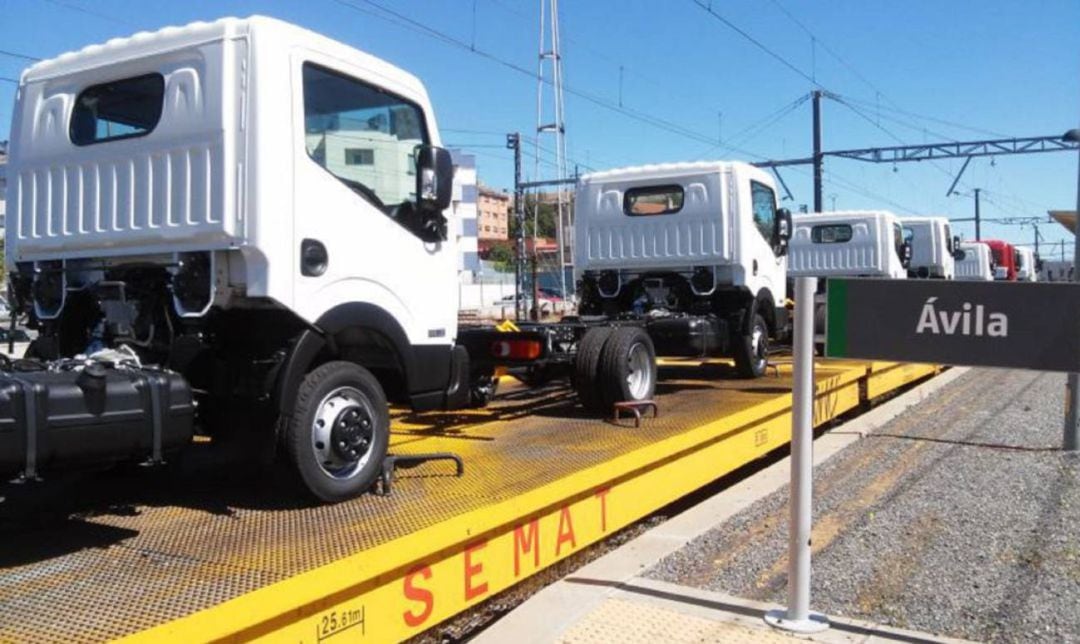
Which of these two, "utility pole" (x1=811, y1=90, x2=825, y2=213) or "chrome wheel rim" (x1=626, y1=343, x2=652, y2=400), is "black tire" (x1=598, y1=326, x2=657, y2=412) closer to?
"chrome wheel rim" (x1=626, y1=343, x2=652, y2=400)

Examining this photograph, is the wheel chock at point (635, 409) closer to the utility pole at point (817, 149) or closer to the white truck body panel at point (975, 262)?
the white truck body panel at point (975, 262)

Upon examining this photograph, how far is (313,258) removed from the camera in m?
4.27

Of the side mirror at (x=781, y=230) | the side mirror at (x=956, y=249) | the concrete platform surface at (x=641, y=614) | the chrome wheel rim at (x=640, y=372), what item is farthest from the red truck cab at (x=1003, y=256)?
the concrete platform surface at (x=641, y=614)

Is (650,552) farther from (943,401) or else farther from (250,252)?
(943,401)

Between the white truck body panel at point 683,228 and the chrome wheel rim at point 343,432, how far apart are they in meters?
5.58

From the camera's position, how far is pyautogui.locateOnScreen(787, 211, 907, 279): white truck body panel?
15.2m

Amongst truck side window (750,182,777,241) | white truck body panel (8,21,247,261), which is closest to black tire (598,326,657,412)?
truck side window (750,182,777,241)

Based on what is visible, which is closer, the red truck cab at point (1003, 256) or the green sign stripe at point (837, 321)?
the green sign stripe at point (837, 321)

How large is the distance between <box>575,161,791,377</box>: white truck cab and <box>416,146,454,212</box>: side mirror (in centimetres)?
409

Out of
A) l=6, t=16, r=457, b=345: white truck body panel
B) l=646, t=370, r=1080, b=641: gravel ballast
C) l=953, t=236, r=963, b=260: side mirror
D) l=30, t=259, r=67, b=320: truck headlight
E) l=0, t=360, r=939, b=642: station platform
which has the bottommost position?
l=646, t=370, r=1080, b=641: gravel ballast

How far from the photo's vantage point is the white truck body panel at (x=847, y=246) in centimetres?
1518

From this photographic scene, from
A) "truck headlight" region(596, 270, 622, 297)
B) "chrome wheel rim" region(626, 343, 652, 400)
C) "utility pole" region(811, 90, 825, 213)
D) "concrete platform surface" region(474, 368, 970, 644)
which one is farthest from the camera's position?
"utility pole" region(811, 90, 825, 213)

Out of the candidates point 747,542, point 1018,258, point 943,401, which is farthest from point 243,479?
Answer: point 1018,258

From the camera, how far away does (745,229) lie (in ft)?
30.6
